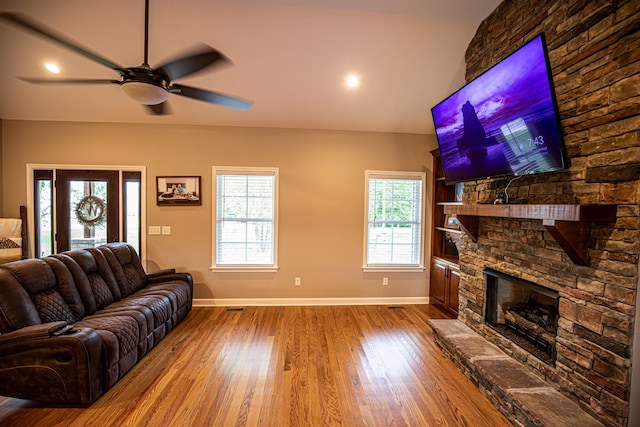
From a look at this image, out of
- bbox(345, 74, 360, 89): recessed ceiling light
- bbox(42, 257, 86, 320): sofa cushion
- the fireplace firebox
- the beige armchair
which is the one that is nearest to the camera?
the fireplace firebox

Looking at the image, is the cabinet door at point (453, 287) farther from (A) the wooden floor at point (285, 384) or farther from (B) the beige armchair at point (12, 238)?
(B) the beige armchair at point (12, 238)

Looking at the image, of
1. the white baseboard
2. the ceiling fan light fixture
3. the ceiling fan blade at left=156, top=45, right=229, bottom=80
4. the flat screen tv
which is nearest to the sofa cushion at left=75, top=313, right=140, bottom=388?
the white baseboard

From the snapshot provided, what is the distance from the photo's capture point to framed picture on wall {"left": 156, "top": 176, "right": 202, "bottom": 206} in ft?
12.6

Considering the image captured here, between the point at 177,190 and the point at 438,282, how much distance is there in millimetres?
4237

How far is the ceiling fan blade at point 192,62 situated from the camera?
5.93 ft

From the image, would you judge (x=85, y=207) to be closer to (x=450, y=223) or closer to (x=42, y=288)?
(x=42, y=288)

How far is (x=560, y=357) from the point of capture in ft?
5.83

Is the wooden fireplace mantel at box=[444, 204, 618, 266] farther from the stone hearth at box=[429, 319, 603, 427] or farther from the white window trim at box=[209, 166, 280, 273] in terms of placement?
the white window trim at box=[209, 166, 280, 273]

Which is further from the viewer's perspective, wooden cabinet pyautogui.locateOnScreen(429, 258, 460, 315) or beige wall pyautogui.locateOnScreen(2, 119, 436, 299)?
beige wall pyautogui.locateOnScreen(2, 119, 436, 299)

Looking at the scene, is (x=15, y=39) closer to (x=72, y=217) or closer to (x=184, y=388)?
(x=72, y=217)

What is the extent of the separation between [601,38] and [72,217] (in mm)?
6012

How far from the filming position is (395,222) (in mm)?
4125

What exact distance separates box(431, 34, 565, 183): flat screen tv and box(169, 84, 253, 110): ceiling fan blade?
1.96 metres

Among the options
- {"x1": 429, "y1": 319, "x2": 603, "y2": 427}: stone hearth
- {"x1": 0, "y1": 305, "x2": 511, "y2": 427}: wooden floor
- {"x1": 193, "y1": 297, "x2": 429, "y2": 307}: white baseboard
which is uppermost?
{"x1": 429, "y1": 319, "x2": 603, "y2": 427}: stone hearth
